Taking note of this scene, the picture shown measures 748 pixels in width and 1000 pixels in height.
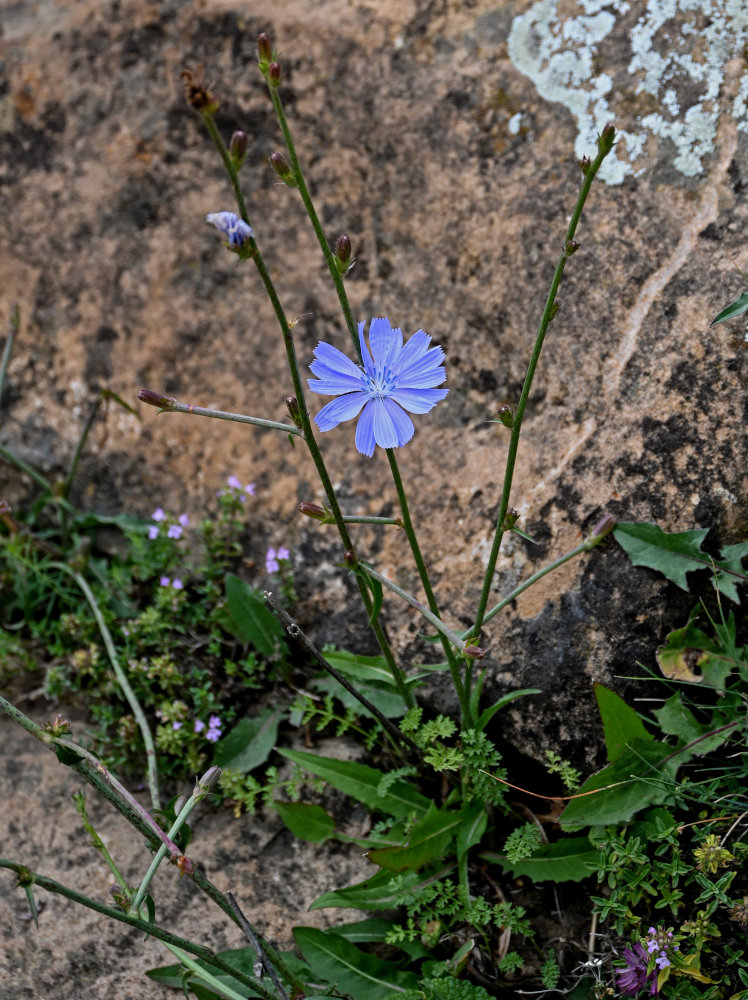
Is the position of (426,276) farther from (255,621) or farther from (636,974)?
(636,974)

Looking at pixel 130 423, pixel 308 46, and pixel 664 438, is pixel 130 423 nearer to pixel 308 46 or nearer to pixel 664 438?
pixel 308 46

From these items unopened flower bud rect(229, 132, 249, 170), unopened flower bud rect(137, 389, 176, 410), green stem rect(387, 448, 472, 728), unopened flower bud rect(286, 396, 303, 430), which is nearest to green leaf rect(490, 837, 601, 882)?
green stem rect(387, 448, 472, 728)

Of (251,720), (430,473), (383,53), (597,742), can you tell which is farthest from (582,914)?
(383,53)

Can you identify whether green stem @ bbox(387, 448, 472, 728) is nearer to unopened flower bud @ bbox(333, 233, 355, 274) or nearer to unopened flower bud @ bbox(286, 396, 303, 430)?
unopened flower bud @ bbox(286, 396, 303, 430)

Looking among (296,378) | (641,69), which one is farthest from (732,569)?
(641,69)

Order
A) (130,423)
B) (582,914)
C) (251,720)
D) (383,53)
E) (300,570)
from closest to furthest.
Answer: (582,914) → (251,720) → (300,570) → (383,53) → (130,423)

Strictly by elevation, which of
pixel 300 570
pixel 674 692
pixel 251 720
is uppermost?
pixel 300 570

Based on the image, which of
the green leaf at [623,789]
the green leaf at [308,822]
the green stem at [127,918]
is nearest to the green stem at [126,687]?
the green leaf at [308,822]
